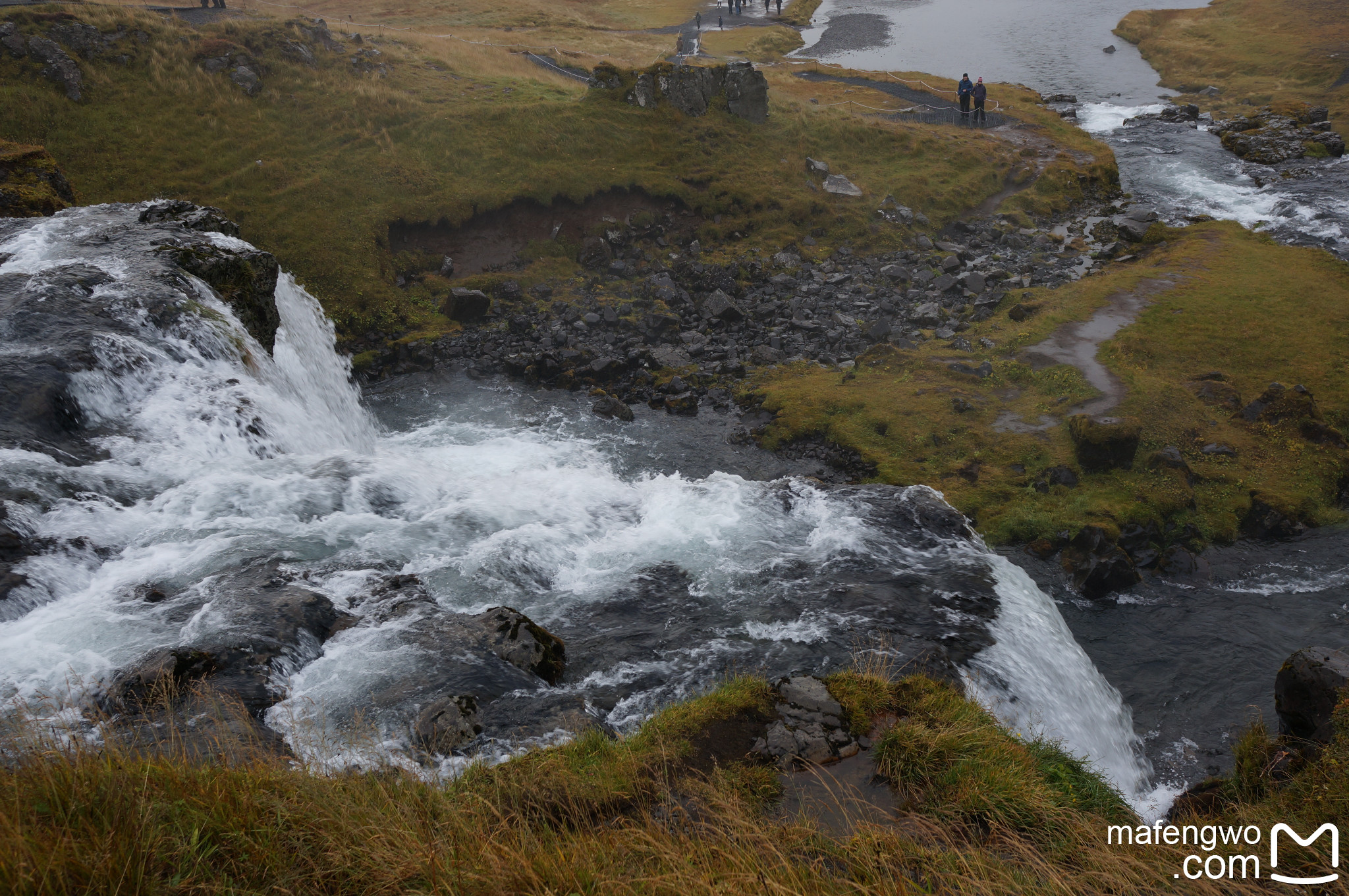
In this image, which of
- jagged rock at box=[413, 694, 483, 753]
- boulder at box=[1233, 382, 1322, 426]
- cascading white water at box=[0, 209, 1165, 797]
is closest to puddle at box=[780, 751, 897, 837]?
cascading white water at box=[0, 209, 1165, 797]

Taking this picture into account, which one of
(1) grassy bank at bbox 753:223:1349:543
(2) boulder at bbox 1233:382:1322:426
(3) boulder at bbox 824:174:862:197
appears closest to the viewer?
(1) grassy bank at bbox 753:223:1349:543

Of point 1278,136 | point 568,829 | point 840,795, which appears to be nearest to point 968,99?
point 1278,136

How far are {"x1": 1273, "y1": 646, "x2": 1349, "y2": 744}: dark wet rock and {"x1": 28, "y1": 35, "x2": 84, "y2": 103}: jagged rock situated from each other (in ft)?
137

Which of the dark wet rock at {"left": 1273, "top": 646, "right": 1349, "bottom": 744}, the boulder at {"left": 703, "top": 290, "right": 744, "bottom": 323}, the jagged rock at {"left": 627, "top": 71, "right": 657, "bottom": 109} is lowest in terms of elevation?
the dark wet rock at {"left": 1273, "top": 646, "right": 1349, "bottom": 744}

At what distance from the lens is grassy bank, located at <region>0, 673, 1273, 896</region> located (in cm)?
504

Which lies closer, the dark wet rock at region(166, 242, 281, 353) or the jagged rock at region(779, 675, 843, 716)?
the jagged rock at region(779, 675, 843, 716)

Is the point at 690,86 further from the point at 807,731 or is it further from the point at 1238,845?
the point at 1238,845

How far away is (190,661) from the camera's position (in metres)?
9.48

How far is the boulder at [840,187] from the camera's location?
35531 millimetres

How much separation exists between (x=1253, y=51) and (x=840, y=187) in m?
50.3

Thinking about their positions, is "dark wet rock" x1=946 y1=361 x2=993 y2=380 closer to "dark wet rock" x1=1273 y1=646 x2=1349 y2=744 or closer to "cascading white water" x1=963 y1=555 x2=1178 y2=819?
"cascading white water" x1=963 y1=555 x2=1178 y2=819

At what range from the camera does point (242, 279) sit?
19.2 metres

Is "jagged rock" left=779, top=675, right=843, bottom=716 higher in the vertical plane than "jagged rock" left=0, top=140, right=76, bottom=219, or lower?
lower

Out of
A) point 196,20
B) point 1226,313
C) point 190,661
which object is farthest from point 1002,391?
point 196,20
